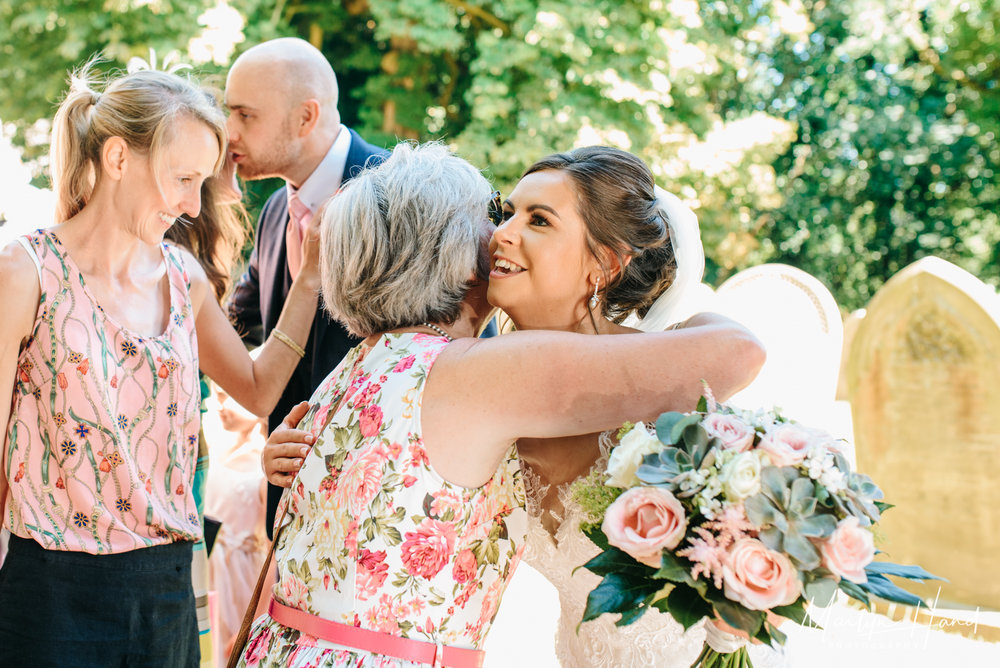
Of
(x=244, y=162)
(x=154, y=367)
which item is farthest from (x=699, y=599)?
(x=244, y=162)

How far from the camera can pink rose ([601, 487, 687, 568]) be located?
165cm

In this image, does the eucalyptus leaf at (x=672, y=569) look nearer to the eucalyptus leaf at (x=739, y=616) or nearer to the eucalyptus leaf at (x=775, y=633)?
the eucalyptus leaf at (x=739, y=616)

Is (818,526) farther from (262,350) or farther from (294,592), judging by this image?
(262,350)

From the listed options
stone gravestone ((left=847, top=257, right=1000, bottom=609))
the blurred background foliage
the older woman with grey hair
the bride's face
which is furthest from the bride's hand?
the blurred background foliage

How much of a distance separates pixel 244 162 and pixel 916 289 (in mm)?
4382

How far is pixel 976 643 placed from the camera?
4.89 metres

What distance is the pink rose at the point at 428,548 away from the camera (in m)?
1.86

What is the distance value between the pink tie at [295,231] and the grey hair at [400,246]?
1.58 meters

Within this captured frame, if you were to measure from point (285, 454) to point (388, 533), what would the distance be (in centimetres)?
47

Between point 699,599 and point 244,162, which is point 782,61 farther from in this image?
point 699,599

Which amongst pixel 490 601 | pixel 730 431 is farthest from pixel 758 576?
pixel 490 601

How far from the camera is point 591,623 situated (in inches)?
99.7

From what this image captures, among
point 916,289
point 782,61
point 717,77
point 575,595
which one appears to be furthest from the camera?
point 782,61
